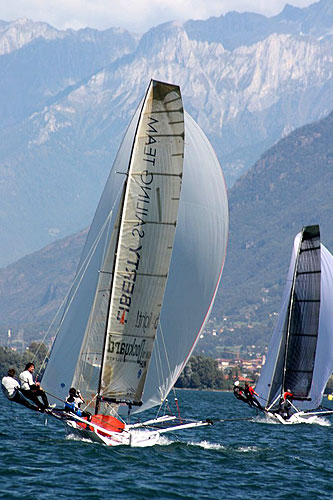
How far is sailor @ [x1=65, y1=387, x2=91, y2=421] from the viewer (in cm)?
3525

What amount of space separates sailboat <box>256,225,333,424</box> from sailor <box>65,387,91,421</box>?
2199cm

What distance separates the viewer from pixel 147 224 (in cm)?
3544

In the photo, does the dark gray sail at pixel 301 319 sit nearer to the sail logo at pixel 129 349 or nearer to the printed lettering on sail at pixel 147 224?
the sail logo at pixel 129 349

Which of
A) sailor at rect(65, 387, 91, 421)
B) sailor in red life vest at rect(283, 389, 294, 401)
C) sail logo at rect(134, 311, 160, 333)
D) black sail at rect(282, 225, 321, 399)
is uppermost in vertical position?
black sail at rect(282, 225, 321, 399)

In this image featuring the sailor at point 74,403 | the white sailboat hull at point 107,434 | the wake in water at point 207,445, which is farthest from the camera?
the wake in water at point 207,445

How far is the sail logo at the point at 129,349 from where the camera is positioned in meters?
35.7

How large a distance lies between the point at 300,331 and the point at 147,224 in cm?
2393

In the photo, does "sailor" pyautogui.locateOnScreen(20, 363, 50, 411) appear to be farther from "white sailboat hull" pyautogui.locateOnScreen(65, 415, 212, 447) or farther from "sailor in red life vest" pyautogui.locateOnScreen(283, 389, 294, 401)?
"sailor in red life vest" pyautogui.locateOnScreen(283, 389, 294, 401)

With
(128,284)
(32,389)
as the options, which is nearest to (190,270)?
(128,284)

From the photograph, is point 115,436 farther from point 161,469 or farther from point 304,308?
point 304,308

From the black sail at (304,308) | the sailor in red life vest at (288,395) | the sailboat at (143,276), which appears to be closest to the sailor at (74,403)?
the sailboat at (143,276)

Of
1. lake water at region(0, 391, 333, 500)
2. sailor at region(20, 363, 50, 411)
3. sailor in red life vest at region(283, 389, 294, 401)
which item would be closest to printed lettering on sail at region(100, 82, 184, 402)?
sailor at region(20, 363, 50, 411)

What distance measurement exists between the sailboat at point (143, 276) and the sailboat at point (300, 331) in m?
20.5

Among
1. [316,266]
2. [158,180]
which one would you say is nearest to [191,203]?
[158,180]
